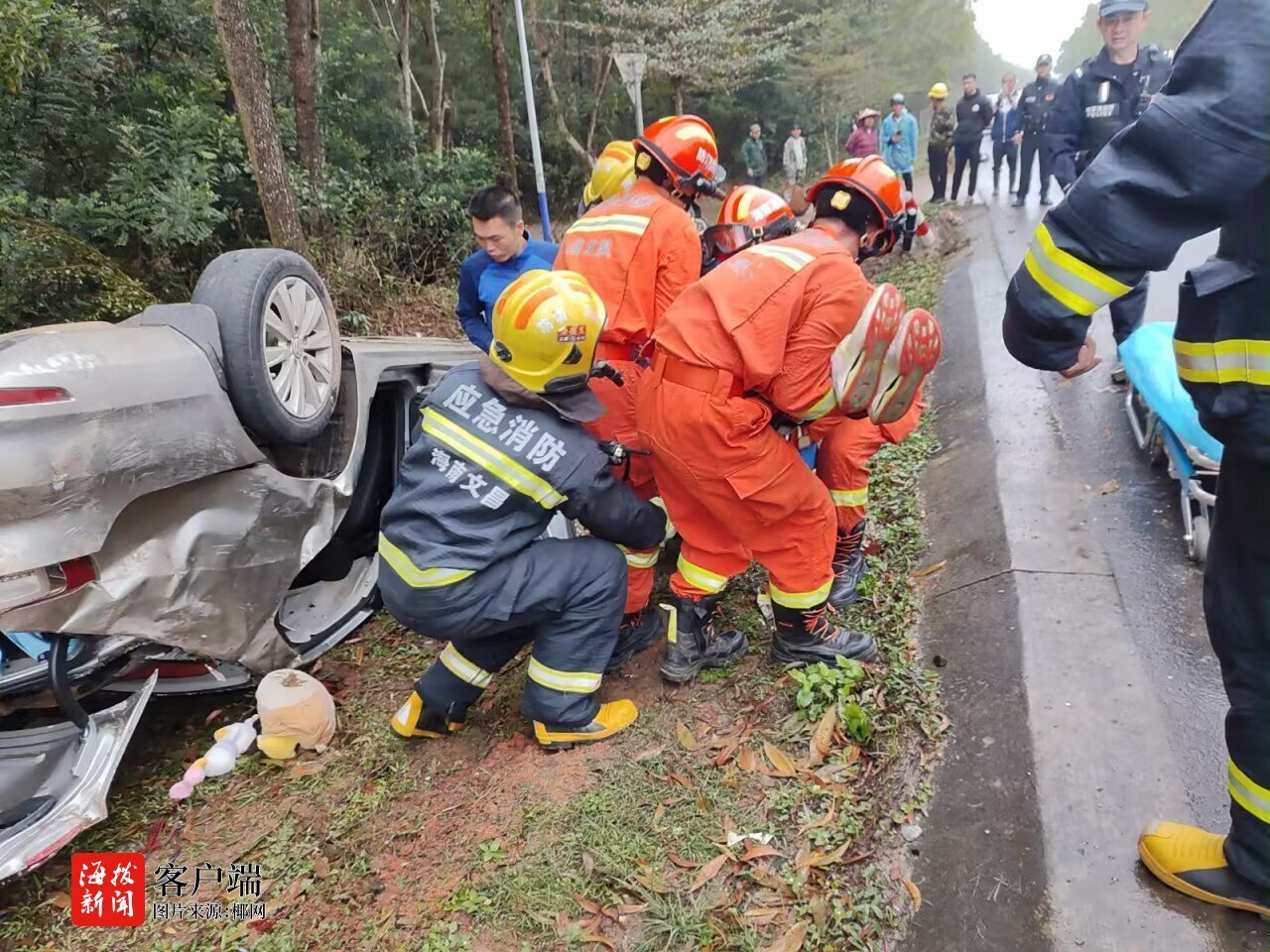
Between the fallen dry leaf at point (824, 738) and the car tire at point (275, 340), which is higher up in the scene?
the car tire at point (275, 340)

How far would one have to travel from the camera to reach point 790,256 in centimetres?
264

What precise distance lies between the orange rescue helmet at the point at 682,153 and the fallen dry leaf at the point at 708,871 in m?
2.58

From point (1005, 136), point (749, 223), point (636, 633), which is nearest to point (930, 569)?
point (636, 633)

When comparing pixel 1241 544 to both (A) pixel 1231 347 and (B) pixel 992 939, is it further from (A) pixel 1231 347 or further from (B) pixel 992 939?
(B) pixel 992 939

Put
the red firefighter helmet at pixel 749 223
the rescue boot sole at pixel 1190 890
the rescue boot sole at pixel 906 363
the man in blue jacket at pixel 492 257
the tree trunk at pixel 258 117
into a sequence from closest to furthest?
1. the rescue boot sole at pixel 1190 890
2. the rescue boot sole at pixel 906 363
3. the red firefighter helmet at pixel 749 223
4. the man in blue jacket at pixel 492 257
5. the tree trunk at pixel 258 117

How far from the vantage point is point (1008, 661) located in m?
2.78

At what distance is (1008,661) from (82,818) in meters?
2.93

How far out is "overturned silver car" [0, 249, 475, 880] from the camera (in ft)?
7.37

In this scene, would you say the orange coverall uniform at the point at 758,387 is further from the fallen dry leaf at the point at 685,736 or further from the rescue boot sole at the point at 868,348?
the fallen dry leaf at the point at 685,736

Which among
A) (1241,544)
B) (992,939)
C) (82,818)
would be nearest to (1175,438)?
(1241,544)

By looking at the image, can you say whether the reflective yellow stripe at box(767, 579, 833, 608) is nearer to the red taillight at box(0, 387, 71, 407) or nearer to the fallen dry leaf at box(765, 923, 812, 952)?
the fallen dry leaf at box(765, 923, 812, 952)

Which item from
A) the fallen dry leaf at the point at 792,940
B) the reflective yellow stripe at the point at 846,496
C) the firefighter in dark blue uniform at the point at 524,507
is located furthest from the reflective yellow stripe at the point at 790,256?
the fallen dry leaf at the point at 792,940

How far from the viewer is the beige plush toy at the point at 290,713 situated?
2893 millimetres

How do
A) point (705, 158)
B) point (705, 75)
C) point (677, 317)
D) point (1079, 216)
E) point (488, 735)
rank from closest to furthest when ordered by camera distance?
point (1079, 216)
point (677, 317)
point (488, 735)
point (705, 158)
point (705, 75)
